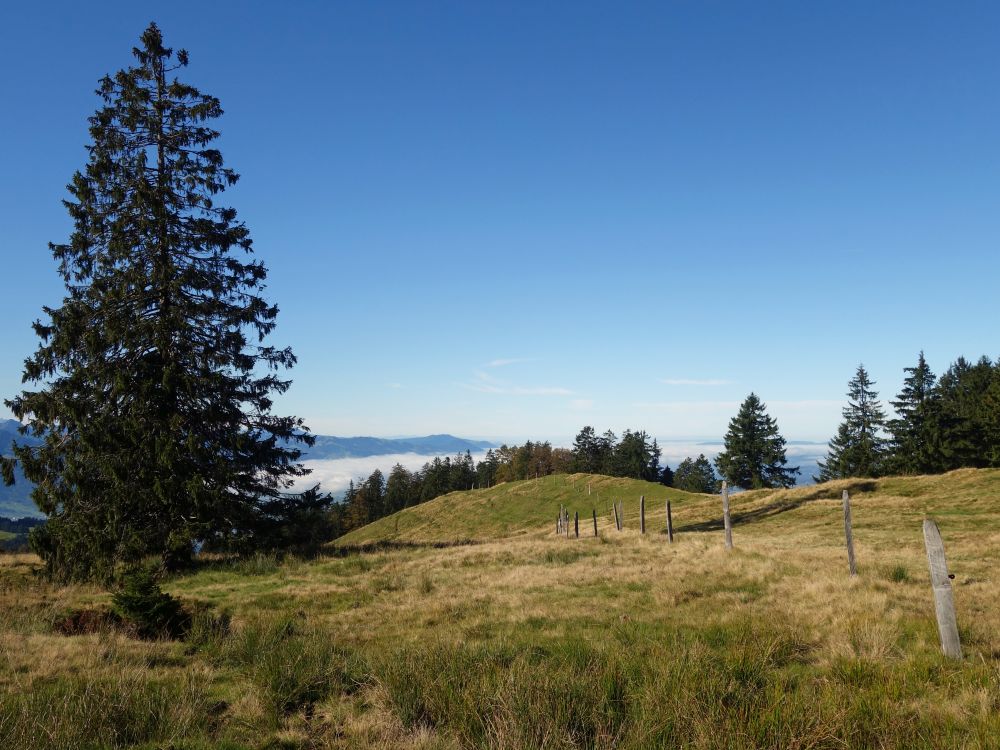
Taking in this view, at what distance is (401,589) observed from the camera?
14461 mm

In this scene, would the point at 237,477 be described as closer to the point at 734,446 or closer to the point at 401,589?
the point at 401,589

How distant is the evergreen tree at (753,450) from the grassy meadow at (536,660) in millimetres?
72411

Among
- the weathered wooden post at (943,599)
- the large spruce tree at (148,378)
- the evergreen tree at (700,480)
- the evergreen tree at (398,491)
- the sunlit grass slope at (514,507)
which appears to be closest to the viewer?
the weathered wooden post at (943,599)

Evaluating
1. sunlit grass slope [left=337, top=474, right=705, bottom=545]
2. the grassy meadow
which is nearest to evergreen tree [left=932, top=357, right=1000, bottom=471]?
sunlit grass slope [left=337, top=474, right=705, bottom=545]

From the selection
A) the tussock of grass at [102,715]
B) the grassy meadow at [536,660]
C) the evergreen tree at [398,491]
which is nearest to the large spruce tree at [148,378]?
the grassy meadow at [536,660]

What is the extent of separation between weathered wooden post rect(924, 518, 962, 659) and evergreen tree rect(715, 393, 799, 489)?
8492cm

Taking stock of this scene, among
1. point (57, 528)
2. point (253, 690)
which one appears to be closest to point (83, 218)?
point (57, 528)

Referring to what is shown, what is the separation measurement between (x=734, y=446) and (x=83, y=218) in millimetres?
85648

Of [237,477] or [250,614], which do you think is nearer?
[250,614]

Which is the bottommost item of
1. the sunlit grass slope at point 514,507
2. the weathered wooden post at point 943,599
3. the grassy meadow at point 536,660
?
the sunlit grass slope at point 514,507

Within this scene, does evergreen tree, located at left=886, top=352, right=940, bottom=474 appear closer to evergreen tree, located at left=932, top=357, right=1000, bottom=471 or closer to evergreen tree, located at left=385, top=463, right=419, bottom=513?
evergreen tree, located at left=932, top=357, right=1000, bottom=471

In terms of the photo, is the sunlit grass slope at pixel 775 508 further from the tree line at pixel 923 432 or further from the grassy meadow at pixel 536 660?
the tree line at pixel 923 432

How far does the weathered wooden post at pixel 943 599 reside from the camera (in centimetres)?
663

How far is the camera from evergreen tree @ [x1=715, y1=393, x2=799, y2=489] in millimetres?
84750
